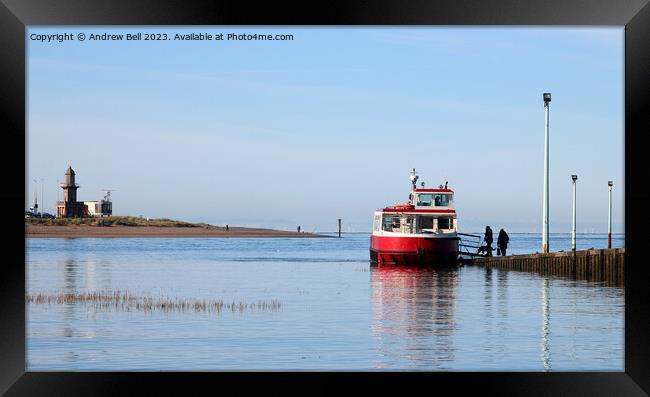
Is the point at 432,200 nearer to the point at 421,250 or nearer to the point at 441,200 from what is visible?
the point at 441,200

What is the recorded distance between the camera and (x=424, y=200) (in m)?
54.6

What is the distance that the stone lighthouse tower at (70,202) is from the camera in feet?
512

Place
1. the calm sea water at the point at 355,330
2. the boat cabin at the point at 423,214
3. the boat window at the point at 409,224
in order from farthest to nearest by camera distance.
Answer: the boat window at the point at 409,224 < the boat cabin at the point at 423,214 < the calm sea water at the point at 355,330

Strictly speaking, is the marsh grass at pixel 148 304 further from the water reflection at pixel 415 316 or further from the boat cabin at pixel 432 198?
the boat cabin at pixel 432 198

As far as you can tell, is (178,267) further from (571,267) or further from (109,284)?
(571,267)

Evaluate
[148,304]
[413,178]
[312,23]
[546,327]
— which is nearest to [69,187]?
[413,178]

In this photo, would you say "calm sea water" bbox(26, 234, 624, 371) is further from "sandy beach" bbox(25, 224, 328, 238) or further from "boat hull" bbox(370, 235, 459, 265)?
"sandy beach" bbox(25, 224, 328, 238)

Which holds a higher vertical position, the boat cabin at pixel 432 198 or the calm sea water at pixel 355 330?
the boat cabin at pixel 432 198

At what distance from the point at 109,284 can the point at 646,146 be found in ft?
116

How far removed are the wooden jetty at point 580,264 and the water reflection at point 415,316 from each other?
3.35 metres

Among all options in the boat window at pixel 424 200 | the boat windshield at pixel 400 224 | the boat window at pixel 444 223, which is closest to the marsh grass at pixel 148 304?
the boat windshield at pixel 400 224

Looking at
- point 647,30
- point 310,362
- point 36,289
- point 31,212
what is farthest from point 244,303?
point 31,212

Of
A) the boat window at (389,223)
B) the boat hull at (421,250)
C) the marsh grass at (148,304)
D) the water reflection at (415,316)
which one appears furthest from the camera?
the boat window at (389,223)

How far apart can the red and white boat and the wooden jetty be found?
340 cm
